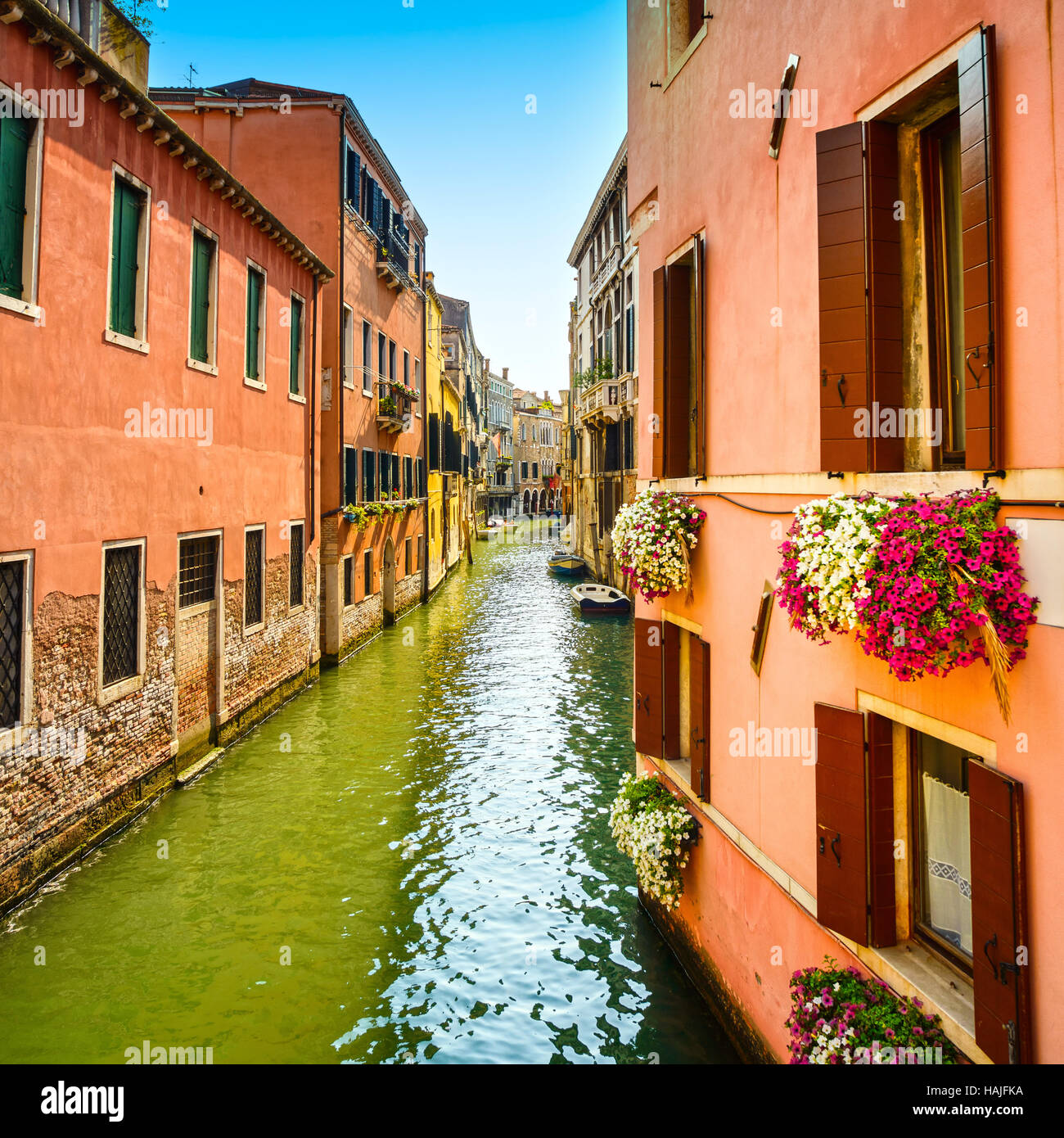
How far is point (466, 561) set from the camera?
43.2 meters

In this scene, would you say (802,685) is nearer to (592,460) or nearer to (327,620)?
(327,620)

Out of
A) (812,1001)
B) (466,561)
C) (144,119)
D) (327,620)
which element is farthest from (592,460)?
(812,1001)

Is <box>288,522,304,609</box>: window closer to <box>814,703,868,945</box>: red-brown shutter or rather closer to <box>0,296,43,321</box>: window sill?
<box>0,296,43,321</box>: window sill

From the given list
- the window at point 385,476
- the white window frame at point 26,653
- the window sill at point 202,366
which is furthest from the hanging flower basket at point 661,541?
the window at point 385,476

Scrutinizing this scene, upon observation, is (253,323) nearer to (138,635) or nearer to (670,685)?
(138,635)

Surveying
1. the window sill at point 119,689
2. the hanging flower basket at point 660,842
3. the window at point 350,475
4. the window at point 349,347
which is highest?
the window at point 349,347

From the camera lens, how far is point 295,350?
15.1 meters

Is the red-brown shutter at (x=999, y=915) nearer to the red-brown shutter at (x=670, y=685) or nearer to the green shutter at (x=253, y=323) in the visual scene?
the red-brown shutter at (x=670, y=685)

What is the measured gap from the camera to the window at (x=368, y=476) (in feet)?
63.3

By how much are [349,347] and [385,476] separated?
4.49 m

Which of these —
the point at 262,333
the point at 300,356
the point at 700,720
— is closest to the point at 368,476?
the point at 300,356

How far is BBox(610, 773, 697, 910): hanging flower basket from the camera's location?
599 cm

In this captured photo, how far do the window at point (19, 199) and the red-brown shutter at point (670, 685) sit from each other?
6.06 meters

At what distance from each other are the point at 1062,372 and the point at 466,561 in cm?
4091
